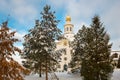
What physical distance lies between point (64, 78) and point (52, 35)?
24.7ft

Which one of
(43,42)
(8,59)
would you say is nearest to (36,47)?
(43,42)

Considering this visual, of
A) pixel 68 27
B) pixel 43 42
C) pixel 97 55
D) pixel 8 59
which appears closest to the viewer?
pixel 8 59

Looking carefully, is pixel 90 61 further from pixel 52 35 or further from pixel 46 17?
pixel 46 17

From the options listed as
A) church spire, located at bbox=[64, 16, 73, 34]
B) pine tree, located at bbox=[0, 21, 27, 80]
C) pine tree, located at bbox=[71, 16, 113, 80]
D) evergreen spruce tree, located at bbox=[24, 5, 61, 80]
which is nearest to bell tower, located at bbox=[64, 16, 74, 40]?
church spire, located at bbox=[64, 16, 73, 34]

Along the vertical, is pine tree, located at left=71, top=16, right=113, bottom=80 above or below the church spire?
below

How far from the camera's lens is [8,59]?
19875mm

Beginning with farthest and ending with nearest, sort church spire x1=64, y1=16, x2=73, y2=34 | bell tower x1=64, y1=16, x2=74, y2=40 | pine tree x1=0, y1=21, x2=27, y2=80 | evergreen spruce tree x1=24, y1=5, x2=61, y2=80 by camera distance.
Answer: church spire x1=64, y1=16, x2=73, y2=34
bell tower x1=64, y1=16, x2=74, y2=40
evergreen spruce tree x1=24, y1=5, x2=61, y2=80
pine tree x1=0, y1=21, x2=27, y2=80

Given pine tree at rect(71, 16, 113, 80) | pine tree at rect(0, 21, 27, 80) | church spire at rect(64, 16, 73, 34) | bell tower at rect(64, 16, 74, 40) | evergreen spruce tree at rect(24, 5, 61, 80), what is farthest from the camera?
church spire at rect(64, 16, 73, 34)

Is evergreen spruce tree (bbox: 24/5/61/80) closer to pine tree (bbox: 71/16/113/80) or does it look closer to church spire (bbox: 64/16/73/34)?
pine tree (bbox: 71/16/113/80)

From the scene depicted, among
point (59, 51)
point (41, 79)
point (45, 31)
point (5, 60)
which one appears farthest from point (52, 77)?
point (5, 60)

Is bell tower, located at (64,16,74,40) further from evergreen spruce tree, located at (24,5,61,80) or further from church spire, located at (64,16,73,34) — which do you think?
evergreen spruce tree, located at (24,5,61,80)

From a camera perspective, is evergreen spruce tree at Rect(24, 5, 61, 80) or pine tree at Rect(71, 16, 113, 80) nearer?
pine tree at Rect(71, 16, 113, 80)

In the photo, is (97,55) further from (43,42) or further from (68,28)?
(68,28)

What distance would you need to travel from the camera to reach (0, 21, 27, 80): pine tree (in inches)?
754
